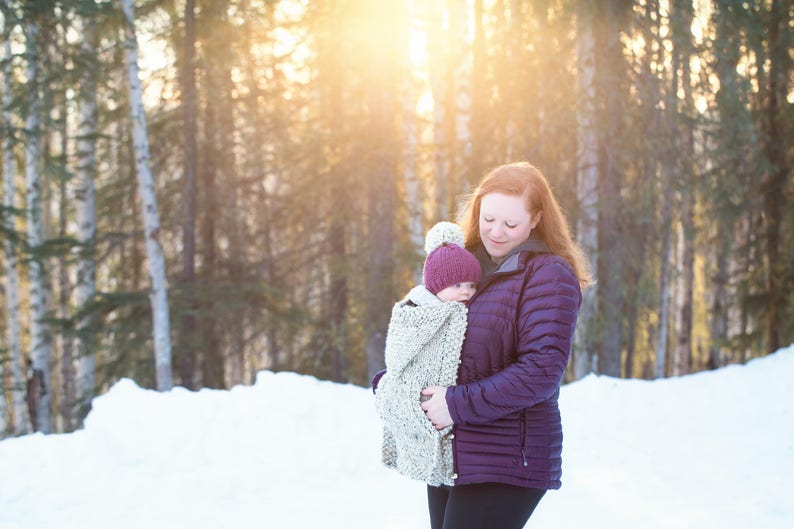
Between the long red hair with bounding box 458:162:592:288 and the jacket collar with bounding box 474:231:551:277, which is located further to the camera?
the long red hair with bounding box 458:162:592:288

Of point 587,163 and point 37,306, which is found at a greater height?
point 587,163

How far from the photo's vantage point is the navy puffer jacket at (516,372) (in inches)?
81.5

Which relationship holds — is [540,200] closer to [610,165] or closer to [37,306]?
[610,165]

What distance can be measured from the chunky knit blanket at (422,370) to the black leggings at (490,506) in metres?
0.08

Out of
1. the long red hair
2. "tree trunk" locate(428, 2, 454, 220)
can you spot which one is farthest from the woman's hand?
"tree trunk" locate(428, 2, 454, 220)

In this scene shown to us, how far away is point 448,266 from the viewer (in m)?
2.22

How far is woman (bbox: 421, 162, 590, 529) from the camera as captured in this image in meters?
2.07

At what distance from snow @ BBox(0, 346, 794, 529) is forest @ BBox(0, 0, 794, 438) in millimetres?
3470

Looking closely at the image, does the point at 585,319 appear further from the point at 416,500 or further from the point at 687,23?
the point at 416,500

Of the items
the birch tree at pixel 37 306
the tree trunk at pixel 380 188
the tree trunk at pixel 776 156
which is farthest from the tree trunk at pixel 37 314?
the tree trunk at pixel 776 156

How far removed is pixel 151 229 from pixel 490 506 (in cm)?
955

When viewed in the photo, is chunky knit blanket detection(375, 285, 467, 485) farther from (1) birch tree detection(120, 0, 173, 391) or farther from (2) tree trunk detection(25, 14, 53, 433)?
(2) tree trunk detection(25, 14, 53, 433)

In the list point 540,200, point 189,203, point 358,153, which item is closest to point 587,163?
point 358,153

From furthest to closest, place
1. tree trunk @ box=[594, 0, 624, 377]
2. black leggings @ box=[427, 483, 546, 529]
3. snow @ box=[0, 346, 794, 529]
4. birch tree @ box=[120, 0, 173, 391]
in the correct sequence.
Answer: birch tree @ box=[120, 0, 173, 391] → tree trunk @ box=[594, 0, 624, 377] → snow @ box=[0, 346, 794, 529] → black leggings @ box=[427, 483, 546, 529]
